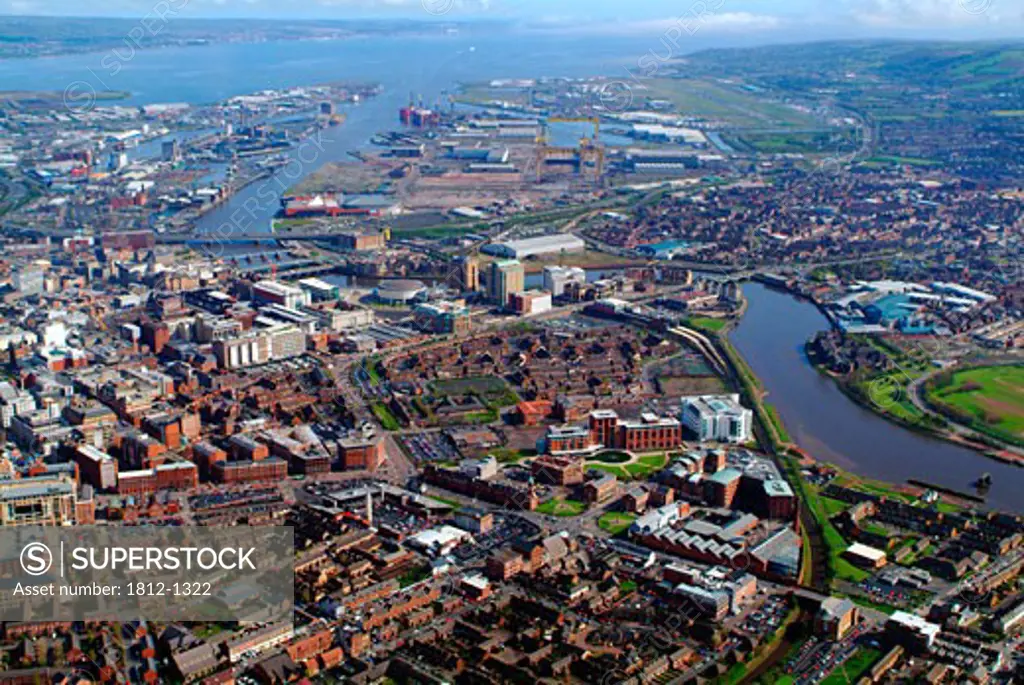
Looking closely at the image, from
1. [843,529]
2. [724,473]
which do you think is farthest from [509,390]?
[843,529]

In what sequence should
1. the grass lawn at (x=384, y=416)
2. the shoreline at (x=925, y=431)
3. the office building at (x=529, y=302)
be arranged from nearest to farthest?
the shoreline at (x=925, y=431), the grass lawn at (x=384, y=416), the office building at (x=529, y=302)

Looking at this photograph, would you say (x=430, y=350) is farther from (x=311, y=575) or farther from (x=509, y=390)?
(x=311, y=575)

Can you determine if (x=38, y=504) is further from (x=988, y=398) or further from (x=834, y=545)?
(x=988, y=398)

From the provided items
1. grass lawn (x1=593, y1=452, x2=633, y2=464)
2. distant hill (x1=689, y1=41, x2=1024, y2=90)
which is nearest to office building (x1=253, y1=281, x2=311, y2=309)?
grass lawn (x1=593, y1=452, x2=633, y2=464)

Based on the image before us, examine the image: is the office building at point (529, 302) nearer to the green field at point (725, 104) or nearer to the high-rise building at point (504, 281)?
the high-rise building at point (504, 281)

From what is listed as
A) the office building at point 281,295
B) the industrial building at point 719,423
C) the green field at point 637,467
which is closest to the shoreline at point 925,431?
the industrial building at point 719,423
